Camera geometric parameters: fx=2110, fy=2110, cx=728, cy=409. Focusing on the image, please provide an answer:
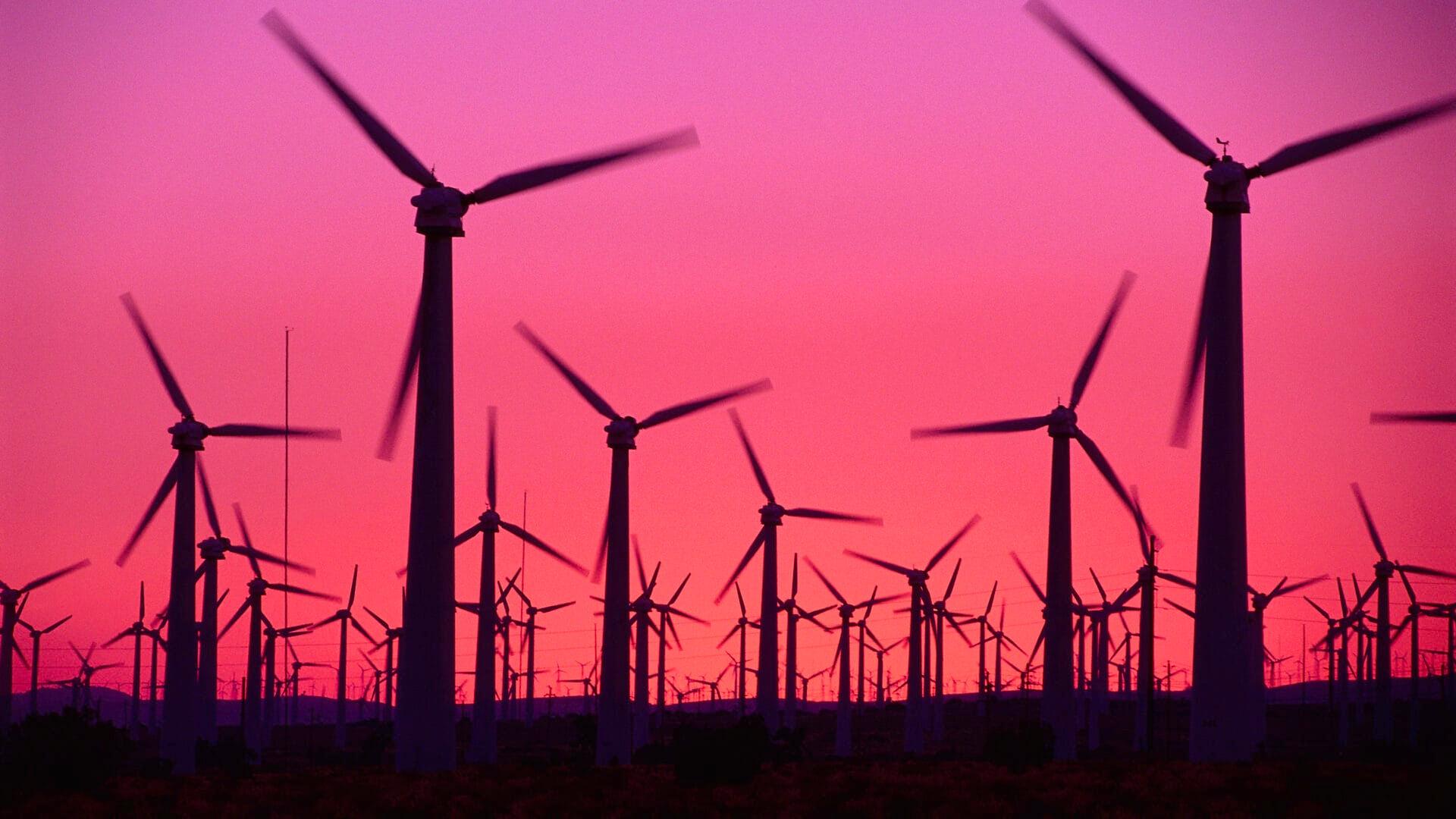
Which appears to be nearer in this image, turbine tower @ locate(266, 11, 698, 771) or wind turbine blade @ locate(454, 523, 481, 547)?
turbine tower @ locate(266, 11, 698, 771)

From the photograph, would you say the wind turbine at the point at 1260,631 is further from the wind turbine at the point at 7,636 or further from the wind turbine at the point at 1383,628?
the wind turbine at the point at 7,636

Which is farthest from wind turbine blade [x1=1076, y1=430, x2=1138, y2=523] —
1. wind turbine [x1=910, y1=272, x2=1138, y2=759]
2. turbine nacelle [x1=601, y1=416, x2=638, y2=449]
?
turbine nacelle [x1=601, y1=416, x2=638, y2=449]

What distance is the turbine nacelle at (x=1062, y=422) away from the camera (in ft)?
344

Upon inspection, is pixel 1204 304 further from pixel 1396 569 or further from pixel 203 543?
pixel 1396 569

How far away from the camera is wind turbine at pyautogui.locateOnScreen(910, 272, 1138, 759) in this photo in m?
98.8

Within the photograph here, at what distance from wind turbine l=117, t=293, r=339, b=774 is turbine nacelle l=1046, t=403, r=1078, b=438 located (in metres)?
38.5

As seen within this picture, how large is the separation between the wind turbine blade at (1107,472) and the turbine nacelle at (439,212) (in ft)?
98.0

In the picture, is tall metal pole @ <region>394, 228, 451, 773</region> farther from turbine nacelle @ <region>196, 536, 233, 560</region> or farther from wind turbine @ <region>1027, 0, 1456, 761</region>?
turbine nacelle @ <region>196, 536, 233, 560</region>

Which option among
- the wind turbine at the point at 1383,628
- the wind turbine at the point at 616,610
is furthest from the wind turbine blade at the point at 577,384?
the wind turbine at the point at 1383,628

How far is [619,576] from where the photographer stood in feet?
341

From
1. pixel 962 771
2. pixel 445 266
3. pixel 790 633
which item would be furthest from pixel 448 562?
pixel 790 633

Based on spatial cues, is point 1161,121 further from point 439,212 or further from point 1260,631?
point 1260,631

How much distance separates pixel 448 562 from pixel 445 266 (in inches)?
396

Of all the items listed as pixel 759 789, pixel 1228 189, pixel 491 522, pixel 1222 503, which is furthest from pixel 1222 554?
pixel 491 522
